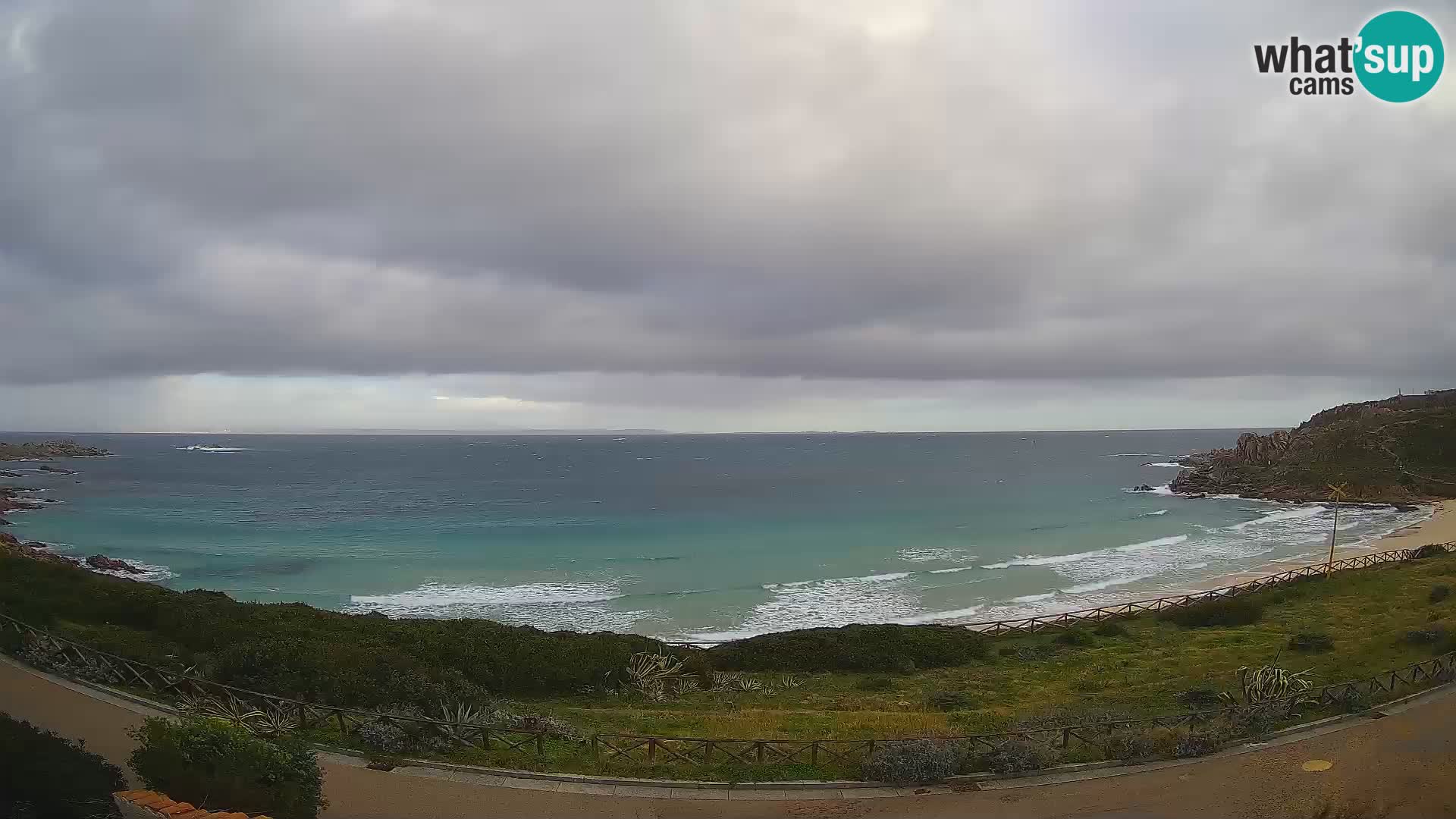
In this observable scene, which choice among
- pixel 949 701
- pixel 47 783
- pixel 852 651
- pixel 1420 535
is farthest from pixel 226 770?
pixel 1420 535

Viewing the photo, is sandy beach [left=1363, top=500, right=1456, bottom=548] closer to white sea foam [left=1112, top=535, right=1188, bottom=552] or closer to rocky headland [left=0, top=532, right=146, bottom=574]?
white sea foam [left=1112, top=535, right=1188, bottom=552]

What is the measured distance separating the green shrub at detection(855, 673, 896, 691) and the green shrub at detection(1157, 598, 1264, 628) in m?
13.1

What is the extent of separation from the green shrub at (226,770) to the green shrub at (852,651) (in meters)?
15.2

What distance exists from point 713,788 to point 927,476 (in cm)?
11035

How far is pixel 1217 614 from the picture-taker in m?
26.1

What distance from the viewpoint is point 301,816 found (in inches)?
309

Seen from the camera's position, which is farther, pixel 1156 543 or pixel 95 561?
pixel 1156 543

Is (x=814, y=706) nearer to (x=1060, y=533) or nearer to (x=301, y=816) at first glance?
(x=301, y=816)

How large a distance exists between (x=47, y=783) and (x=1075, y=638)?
85.3 ft

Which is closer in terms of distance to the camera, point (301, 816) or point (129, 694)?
point (301, 816)

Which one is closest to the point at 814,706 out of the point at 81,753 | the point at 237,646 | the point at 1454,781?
the point at 1454,781

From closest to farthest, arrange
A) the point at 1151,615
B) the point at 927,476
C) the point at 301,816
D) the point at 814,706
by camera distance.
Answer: the point at 301,816
the point at 814,706
the point at 1151,615
the point at 927,476

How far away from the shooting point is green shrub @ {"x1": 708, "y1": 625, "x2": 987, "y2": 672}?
73.1ft

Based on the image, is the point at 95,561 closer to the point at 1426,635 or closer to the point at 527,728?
the point at 527,728
